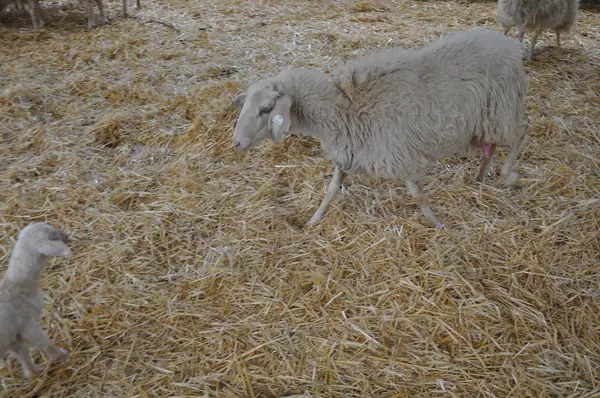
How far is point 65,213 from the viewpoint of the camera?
3.05 meters

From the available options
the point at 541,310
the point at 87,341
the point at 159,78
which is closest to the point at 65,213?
the point at 87,341

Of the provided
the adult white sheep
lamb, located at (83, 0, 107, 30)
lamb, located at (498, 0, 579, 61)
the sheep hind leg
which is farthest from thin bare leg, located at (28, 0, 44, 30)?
lamb, located at (498, 0, 579, 61)

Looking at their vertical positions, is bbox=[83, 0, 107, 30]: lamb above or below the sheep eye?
above

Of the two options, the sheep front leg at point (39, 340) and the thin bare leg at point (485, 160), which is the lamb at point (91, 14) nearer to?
the sheep front leg at point (39, 340)

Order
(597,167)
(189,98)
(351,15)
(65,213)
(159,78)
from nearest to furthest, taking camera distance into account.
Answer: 1. (65,213)
2. (597,167)
3. (189,98)
4. (159,78)
5. (351,15)

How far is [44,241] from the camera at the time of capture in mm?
1950

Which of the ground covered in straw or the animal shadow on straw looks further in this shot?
the animal shadow on straw

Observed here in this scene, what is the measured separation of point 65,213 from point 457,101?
265cm

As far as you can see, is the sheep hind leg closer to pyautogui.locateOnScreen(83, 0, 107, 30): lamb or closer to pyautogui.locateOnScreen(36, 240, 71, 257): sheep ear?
pyautogui.locateOnScreen(36, 240, 71, 257): sheep ear

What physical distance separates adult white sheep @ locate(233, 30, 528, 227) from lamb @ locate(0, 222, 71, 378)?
112 cm

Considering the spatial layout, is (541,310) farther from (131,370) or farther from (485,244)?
(131,370)

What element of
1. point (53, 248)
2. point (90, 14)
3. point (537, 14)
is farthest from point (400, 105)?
point (90, 14)

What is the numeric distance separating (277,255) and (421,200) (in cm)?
98

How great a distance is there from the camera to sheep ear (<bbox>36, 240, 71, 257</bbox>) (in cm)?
187
